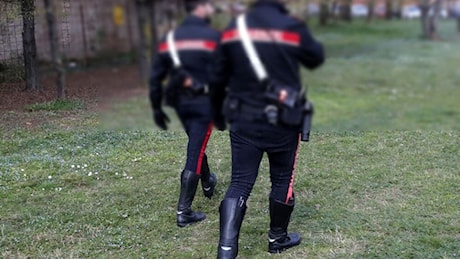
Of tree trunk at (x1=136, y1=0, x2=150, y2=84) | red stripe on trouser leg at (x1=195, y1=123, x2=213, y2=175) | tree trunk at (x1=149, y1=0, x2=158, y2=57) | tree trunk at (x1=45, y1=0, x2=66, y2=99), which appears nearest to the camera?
red stripe on trouser leg at (x1=195, y1=123, x2=213, y2=175)

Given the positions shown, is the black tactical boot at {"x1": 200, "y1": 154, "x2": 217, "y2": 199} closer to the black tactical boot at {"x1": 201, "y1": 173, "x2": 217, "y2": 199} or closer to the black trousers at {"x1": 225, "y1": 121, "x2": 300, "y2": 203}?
the black tactical boot at {"x1": 201, "y1": 173, "x2": 217, "y2": 199}

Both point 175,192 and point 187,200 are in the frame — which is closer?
point 187,200

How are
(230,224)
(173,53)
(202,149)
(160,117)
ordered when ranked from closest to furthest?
1. (173,53)
2. (160,117)
3. (230,224)
4. (202,149)

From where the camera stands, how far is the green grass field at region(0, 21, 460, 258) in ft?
15.1

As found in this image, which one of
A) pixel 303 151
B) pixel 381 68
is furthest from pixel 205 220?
pixel 381 68

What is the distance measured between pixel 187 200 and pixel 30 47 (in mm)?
1742

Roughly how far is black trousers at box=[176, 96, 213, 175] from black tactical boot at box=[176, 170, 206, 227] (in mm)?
58

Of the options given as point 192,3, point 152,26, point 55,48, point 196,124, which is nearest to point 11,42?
point 55,48

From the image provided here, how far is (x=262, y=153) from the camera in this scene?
407cm

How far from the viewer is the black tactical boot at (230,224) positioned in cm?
416

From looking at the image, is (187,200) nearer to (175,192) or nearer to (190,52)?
(175,192)

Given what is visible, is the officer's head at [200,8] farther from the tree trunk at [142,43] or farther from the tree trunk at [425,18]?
the tree trunk at [425,18]

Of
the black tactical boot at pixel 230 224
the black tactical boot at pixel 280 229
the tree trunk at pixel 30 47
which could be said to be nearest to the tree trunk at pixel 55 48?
the tree trunk at pixel 30 47

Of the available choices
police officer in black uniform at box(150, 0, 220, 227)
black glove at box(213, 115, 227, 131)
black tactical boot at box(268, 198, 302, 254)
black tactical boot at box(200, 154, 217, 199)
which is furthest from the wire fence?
black tactical boot at box(268, 198, 302, 254)
